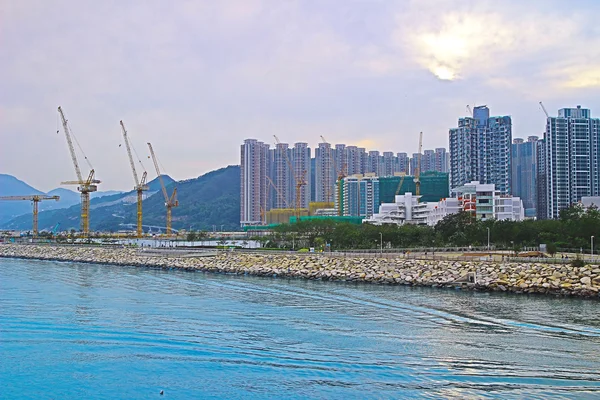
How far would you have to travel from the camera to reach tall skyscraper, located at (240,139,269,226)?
115 metres

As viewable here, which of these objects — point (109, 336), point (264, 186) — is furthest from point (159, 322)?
point (264, 186)

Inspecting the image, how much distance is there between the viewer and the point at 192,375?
11156mm

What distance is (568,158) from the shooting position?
6856 cm

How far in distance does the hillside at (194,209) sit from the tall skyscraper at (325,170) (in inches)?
924

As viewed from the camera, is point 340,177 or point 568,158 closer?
point 568,158

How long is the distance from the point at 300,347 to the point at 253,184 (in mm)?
103347

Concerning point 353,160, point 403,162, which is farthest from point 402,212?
point 403,162

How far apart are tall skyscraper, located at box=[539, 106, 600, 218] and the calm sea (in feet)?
173

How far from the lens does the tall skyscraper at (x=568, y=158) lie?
224 feet

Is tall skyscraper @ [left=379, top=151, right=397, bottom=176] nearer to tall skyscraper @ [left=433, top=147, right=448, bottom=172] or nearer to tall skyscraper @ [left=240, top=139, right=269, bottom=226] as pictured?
tall skyscraper @ [left=433, top=147, right=448, bottom=172]

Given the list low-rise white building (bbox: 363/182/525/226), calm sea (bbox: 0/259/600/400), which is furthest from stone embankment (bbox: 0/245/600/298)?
low-rise white building (bbox: 363/182/525/226)

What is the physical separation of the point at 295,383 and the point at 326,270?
1841cm

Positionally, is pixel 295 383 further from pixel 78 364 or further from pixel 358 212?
pixel 358 212

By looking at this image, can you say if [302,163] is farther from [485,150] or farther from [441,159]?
[485,150]
